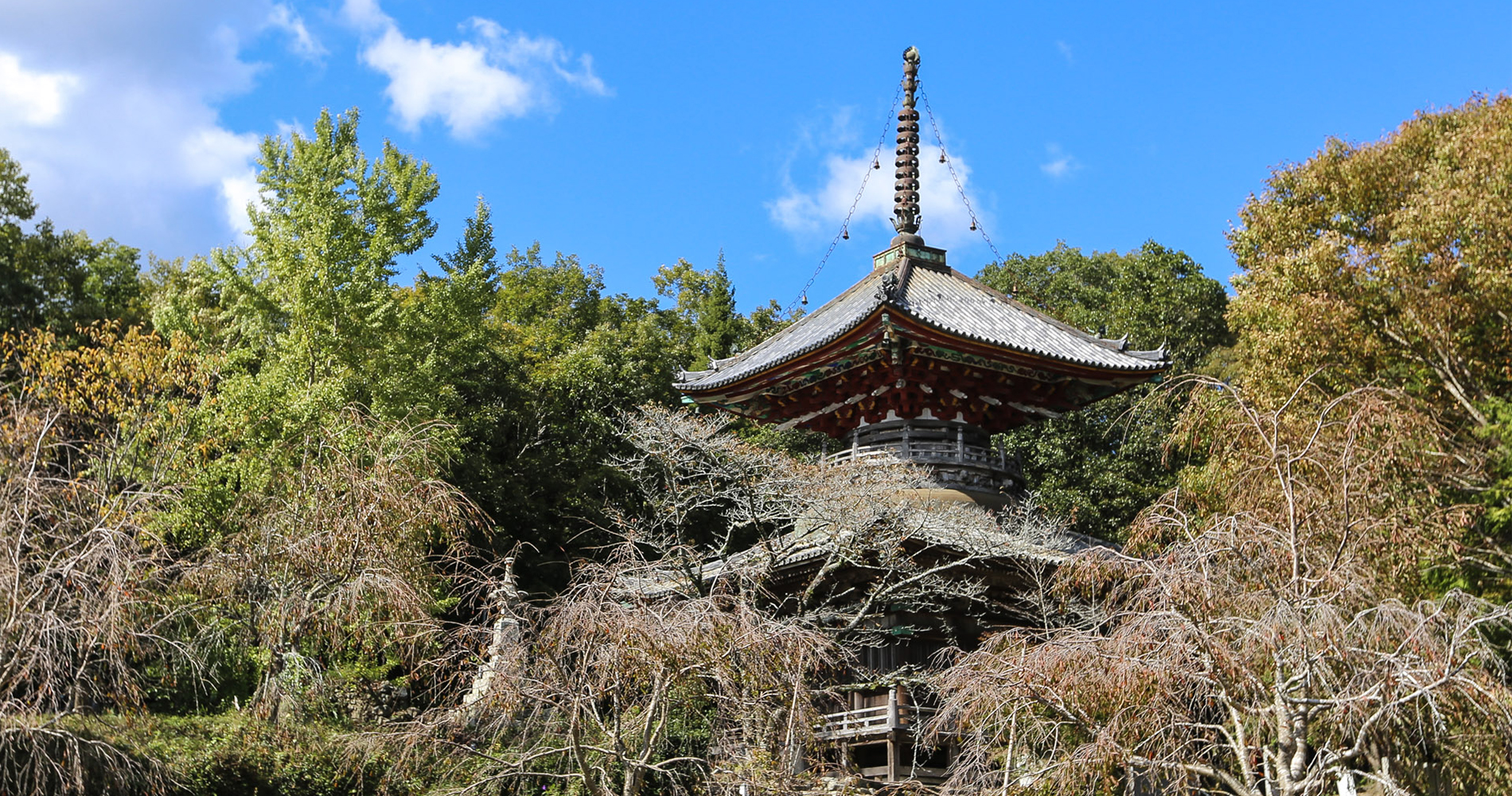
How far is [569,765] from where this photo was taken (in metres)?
13.1

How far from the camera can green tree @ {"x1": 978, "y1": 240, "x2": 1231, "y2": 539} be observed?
2402cm

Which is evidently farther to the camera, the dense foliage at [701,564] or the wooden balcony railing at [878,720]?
the wooden balcony railing at [878,720]

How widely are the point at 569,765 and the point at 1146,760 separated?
21.1ft

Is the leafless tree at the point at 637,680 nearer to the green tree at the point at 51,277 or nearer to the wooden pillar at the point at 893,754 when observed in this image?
the wooden pillar at the point at 893,754

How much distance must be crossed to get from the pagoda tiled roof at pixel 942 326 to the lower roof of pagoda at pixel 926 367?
0.08 ft

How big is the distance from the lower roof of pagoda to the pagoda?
0.02m

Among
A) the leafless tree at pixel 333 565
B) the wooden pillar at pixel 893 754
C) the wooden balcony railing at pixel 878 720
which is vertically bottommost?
the wooden pillar at pixel 893 754

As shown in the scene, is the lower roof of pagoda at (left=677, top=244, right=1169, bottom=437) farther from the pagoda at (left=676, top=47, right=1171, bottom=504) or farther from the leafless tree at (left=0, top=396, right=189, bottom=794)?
the leafless tree at (left=0, top=396, right=189, bottom=794)

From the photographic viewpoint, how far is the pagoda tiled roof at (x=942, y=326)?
1614 centimetres

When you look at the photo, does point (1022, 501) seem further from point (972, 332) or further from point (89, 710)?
point (89, 710)

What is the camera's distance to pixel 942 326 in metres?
15.7

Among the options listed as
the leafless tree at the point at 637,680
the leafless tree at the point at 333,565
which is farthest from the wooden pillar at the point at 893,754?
the leafless tree at the point at 333,565

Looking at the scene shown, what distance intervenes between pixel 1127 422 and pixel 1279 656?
53.7 feet

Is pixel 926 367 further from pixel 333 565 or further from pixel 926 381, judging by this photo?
pixel 333 565
